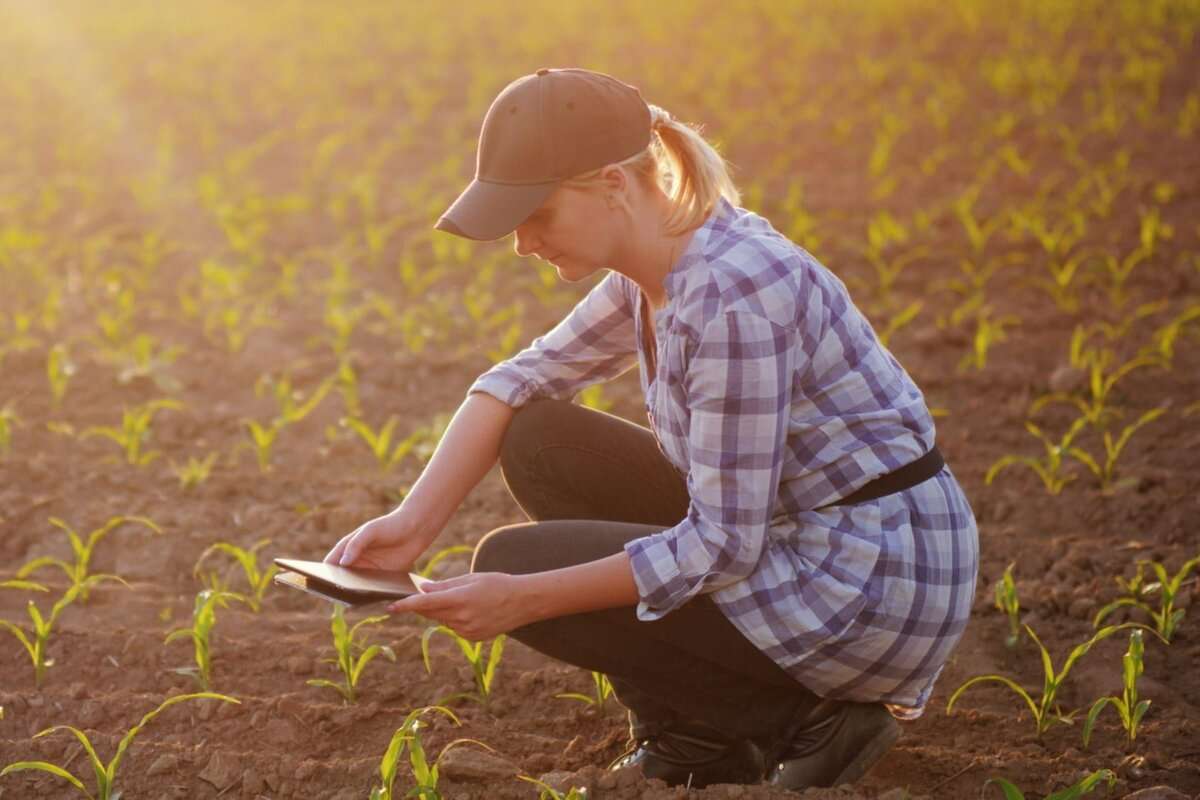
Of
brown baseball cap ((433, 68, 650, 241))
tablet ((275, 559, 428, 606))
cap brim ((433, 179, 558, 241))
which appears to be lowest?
tablet ((275, 559, 428, 606))

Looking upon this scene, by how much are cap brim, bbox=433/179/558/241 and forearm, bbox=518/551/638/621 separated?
59 centimetres

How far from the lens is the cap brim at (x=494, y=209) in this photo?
228 cm

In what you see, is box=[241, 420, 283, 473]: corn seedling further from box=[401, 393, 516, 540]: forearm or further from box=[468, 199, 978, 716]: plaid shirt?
box=[468, 199, 978, 716]: plaid shirt

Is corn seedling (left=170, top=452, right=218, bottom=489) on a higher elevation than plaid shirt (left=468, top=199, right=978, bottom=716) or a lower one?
lower

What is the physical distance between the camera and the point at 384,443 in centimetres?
418

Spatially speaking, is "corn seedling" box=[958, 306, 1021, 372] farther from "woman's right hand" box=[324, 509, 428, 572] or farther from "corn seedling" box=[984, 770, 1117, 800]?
"woman's right hand" box=[324, 509, 428, 572]

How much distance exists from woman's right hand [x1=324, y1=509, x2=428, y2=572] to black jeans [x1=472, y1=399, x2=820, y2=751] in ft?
0.62

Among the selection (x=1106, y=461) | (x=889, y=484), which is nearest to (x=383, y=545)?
(x=889, y=484)

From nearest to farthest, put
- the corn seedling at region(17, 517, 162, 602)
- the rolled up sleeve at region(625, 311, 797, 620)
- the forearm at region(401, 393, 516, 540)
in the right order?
the rolled up sleeve at region(625, 311, 797, 620)
the forearm at region(401, 393, 516, 540)
the corn seedling at region(17, 517, 162, 602)

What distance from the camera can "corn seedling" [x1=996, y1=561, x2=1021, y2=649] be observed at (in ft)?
10.6

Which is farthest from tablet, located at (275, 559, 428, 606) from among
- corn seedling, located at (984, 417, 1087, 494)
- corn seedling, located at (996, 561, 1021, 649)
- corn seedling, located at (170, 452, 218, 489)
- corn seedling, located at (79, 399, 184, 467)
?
corn seedling, located at (984, 417, 1087, 494)

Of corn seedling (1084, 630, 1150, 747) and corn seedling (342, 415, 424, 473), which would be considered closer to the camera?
corn seedling (1084, 630, 1150, 747)

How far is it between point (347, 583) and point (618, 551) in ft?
1.60

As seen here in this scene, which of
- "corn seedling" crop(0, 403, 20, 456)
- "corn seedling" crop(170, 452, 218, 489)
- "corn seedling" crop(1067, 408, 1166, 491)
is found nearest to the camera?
"corn seedling" crop(1067, 408, 1166, 491)
